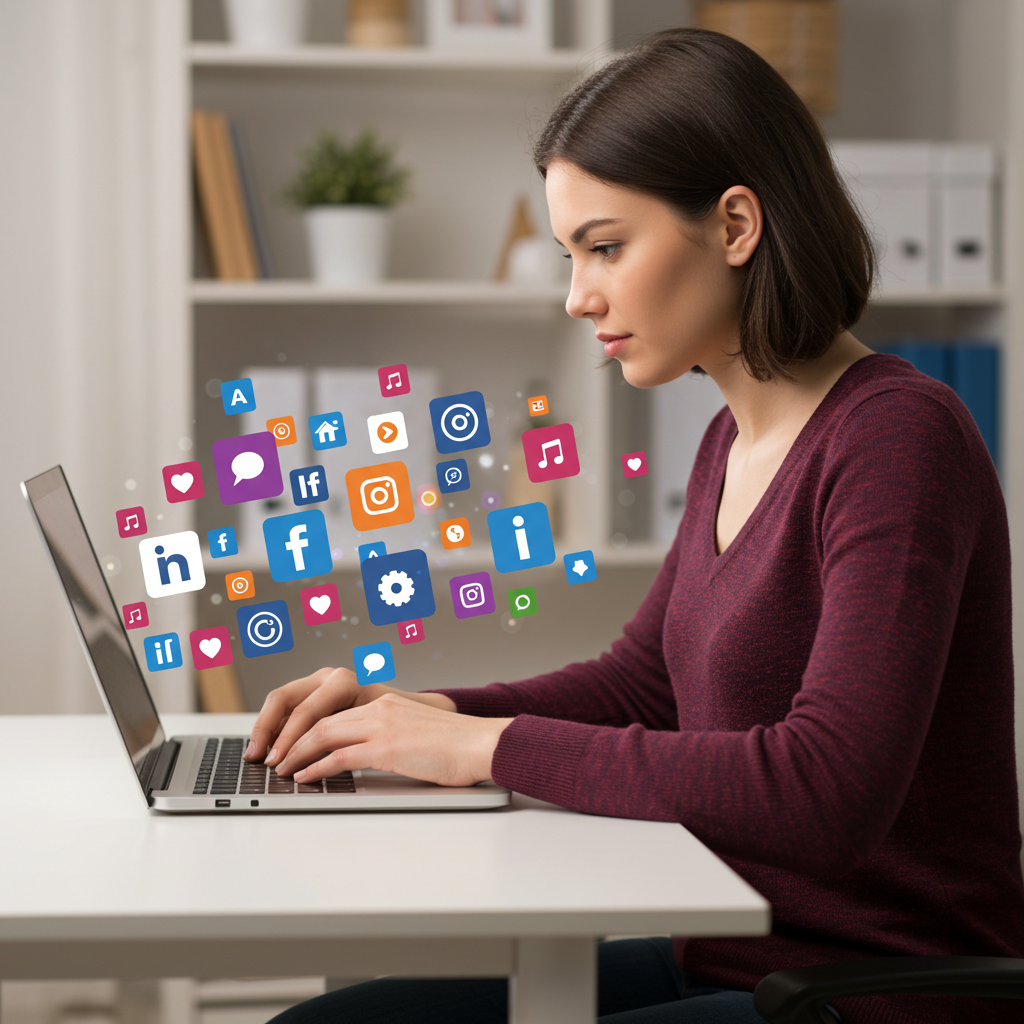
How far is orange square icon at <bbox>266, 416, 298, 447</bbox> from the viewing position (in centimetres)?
192

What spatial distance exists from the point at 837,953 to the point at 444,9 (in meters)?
1.78

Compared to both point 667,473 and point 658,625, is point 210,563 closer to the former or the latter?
point 667,473

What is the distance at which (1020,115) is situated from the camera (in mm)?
2129

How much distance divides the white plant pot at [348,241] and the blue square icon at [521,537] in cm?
50

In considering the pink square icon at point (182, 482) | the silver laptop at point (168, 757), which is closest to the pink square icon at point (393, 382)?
the pink square icon at point (182, 482)

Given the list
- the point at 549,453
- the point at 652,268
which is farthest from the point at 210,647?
the point at 652,268

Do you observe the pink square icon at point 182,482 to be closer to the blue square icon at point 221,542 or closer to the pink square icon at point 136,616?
the blue square icon at point 221,542

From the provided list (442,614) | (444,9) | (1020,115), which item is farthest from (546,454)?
(1020,115)

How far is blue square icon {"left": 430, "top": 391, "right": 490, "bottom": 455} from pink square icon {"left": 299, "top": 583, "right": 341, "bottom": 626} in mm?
329

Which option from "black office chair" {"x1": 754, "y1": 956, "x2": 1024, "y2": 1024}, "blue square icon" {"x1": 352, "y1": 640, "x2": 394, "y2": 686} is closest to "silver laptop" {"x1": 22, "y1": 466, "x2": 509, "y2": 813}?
"black office chair" {"x1": 754, "y1": 956, "x2": 1024, "y2": 1024}


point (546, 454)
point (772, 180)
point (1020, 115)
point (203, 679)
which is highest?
point (1020, 115)

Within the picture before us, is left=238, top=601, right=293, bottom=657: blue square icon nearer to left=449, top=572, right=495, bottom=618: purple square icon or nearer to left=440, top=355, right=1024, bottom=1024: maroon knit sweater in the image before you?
left=449, top=572, right=495, bottom=618: purple square icon

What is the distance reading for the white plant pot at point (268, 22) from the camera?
2.03 meters

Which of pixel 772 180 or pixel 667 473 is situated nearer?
pixel 772 180
